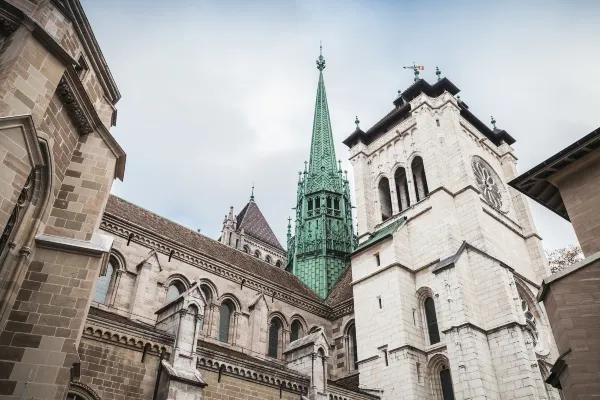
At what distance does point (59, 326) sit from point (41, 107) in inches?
146

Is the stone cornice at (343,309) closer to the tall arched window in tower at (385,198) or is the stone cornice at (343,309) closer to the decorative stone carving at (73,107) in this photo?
the tall arched window in tower at (385,198)

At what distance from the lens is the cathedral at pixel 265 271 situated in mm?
7996

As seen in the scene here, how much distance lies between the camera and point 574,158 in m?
11.4

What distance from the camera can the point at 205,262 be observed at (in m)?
20.5

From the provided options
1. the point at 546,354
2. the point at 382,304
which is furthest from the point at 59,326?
the point at 546,354

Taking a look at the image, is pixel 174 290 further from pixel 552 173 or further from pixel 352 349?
pixel 552 173

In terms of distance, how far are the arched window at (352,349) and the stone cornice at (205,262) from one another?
156 centimetres

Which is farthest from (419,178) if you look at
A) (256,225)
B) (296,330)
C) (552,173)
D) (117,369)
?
(256,225)

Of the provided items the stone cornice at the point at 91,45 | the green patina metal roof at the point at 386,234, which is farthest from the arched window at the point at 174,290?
the stone cornice at the point at 91,45

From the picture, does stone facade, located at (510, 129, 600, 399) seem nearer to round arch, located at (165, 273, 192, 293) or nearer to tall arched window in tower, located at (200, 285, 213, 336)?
tall arched window in tower, located at (200, 285, 213, 336)

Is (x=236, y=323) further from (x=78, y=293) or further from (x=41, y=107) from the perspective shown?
(x=41, y=107)

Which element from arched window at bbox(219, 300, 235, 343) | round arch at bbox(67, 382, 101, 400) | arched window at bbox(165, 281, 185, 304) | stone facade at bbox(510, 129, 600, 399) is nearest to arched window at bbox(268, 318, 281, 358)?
arched window at bbox(219, 300, 235, 343)

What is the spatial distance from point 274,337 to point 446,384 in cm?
762

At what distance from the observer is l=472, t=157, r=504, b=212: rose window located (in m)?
24.8
